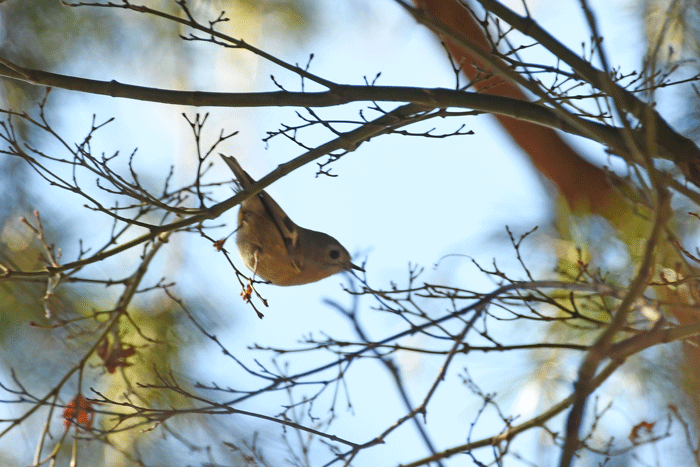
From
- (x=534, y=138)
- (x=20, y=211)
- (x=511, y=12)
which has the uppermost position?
(x=534, y=138)

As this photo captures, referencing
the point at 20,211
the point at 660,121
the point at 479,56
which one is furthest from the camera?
the point at 20,211

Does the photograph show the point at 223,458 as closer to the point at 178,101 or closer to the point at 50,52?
the point at 178,101

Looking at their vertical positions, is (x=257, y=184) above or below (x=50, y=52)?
below

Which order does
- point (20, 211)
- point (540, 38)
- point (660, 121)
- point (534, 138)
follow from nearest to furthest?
point (540, 38), point (660, 121), point (20, 211), point (534, 138)

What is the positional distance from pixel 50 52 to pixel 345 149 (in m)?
2.23

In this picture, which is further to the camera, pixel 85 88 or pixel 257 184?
pixel 257 184

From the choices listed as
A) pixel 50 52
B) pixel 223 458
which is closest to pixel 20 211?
pixel 50 52

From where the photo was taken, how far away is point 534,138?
12.9ft

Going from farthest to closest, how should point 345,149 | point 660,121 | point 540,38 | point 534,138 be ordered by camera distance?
1. point 534,138
2. point 345,149
3. point 660,121
4. point 540,38

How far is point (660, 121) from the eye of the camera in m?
1.85

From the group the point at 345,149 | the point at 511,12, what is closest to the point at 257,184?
the point at 345,149

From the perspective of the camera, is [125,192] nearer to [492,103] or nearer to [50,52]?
[492,103]

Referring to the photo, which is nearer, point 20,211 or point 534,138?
point 20,211

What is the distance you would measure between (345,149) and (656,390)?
216cm
